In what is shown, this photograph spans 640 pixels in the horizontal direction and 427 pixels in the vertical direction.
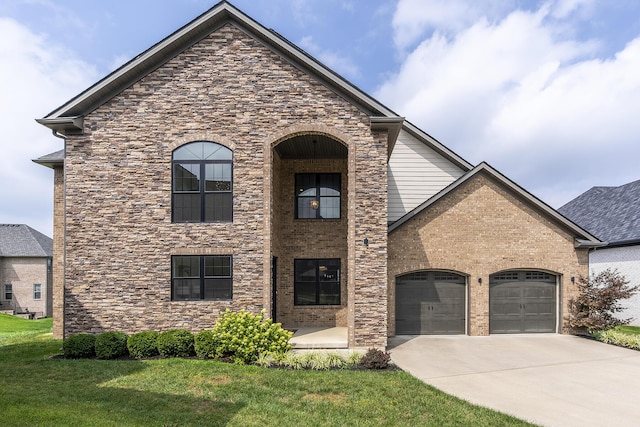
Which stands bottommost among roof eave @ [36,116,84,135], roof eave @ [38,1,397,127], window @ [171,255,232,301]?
window @ [171,255,232,301]

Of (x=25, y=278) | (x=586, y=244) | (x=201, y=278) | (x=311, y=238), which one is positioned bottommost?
(x=25, y=278)

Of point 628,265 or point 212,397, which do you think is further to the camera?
point 628,265

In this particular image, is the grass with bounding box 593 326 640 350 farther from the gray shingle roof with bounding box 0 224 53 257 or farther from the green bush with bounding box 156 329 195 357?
the gray shingle roof with bounding box 0 224 53 257

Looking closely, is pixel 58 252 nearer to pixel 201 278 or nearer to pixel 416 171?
pixel 201 278

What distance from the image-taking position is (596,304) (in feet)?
48.9

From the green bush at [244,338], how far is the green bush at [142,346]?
153 centimetres

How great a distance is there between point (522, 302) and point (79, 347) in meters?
15.8

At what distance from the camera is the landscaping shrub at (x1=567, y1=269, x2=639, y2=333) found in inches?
581

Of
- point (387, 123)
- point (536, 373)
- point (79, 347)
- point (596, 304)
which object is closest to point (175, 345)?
point (79, 347)

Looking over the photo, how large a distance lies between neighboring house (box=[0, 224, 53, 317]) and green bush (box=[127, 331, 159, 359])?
113ft

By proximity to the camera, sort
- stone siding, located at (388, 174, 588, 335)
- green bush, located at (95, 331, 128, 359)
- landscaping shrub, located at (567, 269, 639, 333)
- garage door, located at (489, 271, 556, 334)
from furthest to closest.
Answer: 1. garage door, located at (489, 271, 556, 334)
2. stone siding, located at (388, 174, 588, 335)
3. landscaping shrub, located at (567, 269, 639, 333)
4. green bush, located at (95, 331, 128, 359)

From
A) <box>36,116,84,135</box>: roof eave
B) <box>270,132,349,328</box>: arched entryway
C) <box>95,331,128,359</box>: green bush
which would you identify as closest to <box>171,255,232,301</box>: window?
<box>95,331,128,359</box>: green bush

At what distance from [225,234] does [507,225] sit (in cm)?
1094

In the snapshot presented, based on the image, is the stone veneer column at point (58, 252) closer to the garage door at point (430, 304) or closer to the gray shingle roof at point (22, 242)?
the garage door at point (430, 304)
